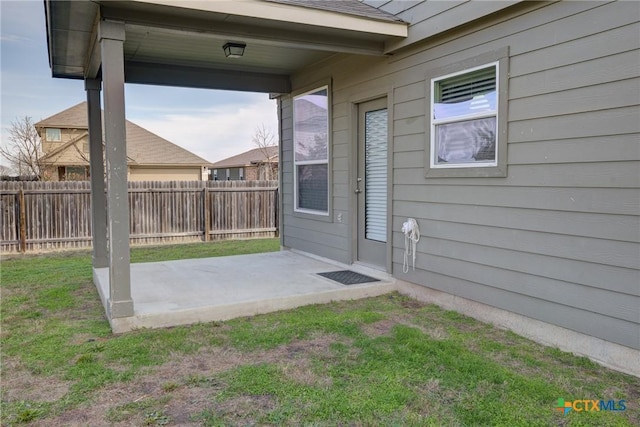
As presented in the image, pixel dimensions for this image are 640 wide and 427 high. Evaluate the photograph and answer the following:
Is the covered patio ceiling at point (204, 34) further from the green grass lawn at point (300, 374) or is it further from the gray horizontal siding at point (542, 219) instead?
the green grass lawn at point (300, 374)

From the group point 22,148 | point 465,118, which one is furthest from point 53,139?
point 465,118

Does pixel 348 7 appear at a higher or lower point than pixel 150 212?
higher

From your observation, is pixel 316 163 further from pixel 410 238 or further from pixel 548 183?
pixel 548 183

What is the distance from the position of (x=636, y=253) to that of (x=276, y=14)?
3.29 metres

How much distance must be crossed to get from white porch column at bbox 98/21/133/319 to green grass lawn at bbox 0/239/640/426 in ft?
1.20

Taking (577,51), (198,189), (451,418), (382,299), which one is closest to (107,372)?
(451,418)

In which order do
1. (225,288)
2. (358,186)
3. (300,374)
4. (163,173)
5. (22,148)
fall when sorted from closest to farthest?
(300,374), (225,288), (358,186), (22,148), (163,173)

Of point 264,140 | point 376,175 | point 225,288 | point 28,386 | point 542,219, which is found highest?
point 264,140

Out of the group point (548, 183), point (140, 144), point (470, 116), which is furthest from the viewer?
point (140, 144)

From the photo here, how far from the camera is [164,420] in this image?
2318mm

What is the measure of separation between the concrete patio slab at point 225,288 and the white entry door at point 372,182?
11.4 inches

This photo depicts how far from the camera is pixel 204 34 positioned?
4.05 meters

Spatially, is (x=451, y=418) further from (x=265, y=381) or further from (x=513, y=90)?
(x=513, y=90)

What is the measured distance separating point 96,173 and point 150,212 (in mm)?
4034
